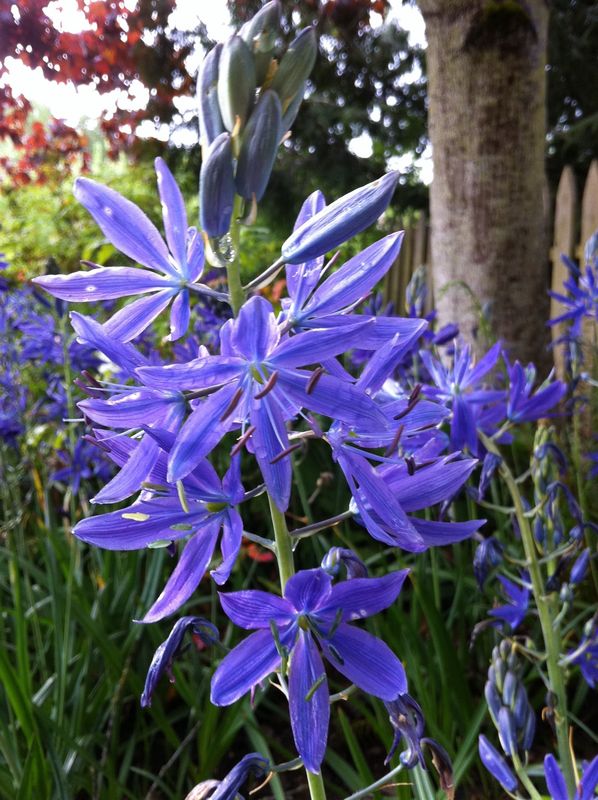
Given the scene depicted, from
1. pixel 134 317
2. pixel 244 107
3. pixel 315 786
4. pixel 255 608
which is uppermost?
pixel 244 107

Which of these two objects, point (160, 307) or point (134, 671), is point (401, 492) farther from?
point (134, 671)

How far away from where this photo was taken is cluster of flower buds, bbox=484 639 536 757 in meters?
1.14

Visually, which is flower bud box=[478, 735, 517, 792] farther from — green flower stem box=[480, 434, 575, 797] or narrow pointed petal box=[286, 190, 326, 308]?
narrow pointed petal box=[286, 190, 326, 308]

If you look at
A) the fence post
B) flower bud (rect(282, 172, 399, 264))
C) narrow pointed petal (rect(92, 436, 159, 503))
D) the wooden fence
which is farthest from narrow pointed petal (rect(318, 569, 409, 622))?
the fence post

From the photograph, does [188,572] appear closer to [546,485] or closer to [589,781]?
[589,781]

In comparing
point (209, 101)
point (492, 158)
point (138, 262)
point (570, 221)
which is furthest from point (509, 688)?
point (570, 221)

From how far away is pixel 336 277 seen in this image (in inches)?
31.4

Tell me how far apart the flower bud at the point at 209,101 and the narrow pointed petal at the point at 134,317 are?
0.65 ft

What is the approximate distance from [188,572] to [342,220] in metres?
0.44

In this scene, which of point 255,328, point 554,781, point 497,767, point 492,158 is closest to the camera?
point 255,328

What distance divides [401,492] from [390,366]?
15 cm

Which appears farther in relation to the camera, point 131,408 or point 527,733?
point 527,733

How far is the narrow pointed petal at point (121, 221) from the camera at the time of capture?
0.81 meters

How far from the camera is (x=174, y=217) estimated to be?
848mm
